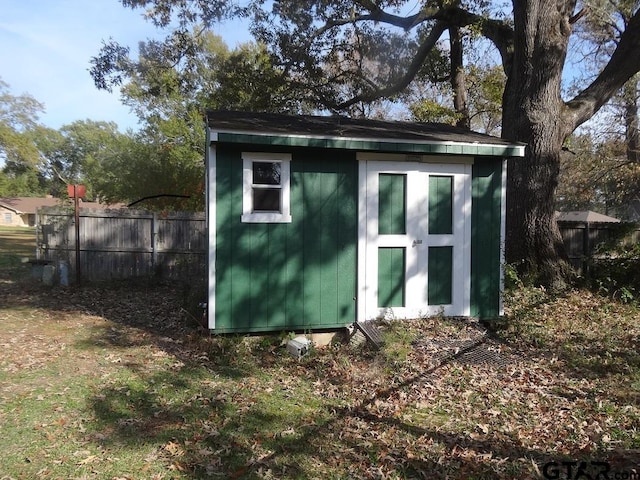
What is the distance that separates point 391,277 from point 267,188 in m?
2.12

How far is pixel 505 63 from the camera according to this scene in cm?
1059

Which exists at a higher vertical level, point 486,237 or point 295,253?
point 486,237

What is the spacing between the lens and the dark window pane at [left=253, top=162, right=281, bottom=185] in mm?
6250

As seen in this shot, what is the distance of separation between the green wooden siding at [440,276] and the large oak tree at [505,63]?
2617 millimetres

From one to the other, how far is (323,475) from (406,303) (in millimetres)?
3586

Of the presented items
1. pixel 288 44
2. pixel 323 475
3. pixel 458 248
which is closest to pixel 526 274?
pixel 458 248

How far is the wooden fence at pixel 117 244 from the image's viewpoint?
38.6 feet

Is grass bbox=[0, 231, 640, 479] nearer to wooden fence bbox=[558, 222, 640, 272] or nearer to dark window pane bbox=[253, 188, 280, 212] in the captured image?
dark window pane bbox=[253, 188, 280, 212]

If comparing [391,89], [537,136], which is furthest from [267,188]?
[391,89]

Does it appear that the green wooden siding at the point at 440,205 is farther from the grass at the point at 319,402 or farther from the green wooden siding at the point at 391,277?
the grass at the point at 319,402

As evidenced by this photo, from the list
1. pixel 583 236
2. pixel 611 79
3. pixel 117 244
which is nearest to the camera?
pixel 611 79

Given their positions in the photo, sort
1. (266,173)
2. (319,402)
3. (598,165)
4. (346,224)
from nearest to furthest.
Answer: (319,402), (266,173), (346,224), (598,165)

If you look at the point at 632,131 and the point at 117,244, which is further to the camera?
the point at 632,131

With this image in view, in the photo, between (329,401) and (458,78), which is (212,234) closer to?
(329,401)
